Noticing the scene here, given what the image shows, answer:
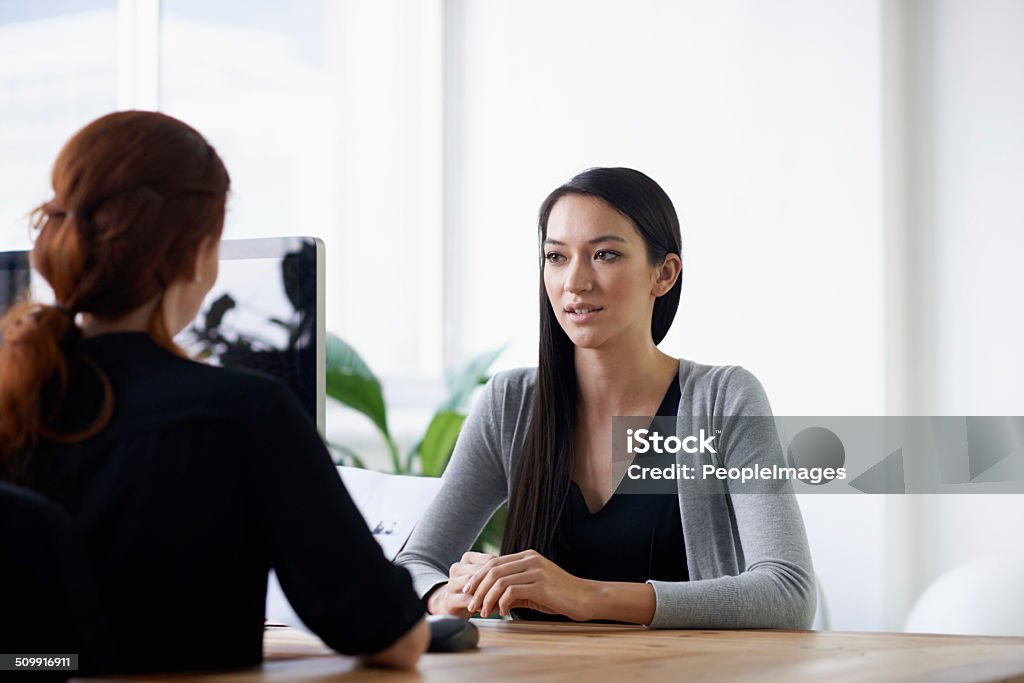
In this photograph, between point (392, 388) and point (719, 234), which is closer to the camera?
point (719, 234)

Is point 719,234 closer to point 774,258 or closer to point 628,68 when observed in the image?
point 774,258

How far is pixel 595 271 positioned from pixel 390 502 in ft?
1.69

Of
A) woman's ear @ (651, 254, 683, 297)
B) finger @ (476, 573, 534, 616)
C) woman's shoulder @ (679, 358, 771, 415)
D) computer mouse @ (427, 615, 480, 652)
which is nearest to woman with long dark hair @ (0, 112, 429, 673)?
computer mouse @ (427, 615, 480, 652)

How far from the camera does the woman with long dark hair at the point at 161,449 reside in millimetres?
951

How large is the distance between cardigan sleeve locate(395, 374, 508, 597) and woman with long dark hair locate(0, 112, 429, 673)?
0.79 m

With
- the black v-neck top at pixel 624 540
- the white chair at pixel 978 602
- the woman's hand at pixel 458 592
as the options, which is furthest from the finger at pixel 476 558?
the white chair at pixel 978 602

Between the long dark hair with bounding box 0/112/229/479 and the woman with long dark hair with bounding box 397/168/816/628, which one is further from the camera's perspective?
the woman with long dark hair with bounding box 397/168/816/628

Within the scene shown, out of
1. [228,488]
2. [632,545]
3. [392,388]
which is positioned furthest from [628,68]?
[228,488]

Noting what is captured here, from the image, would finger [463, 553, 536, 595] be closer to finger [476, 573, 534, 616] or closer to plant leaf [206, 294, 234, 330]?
finger [476, 573, 534, 616]

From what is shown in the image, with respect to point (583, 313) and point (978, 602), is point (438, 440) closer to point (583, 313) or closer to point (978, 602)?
point (978, 602)

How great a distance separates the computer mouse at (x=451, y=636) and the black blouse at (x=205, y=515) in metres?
0.19

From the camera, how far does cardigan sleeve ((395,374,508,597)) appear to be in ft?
6.13

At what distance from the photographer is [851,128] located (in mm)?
3461

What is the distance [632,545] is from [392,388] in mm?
2673
